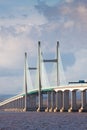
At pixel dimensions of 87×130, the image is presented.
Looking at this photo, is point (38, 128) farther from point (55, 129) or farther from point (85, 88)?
point (85, 88)

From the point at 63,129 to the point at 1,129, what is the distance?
34.6 ft

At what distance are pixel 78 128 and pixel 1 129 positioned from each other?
13860mm

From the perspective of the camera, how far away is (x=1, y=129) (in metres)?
123

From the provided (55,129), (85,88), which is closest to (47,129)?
(55,129)

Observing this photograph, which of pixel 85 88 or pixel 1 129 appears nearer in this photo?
pixel 1 129

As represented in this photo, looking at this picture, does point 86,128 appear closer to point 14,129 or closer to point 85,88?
point 14,129

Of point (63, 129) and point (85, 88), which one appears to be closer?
point (63, 129)

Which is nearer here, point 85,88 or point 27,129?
point 27,129

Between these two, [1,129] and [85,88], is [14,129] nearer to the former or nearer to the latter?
[1,129]

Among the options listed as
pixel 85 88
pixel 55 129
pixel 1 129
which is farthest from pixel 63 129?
pixel 85 88

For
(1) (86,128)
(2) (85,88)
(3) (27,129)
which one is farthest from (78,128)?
(2) (85,88)

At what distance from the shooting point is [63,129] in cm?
12506

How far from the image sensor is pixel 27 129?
4926 inches

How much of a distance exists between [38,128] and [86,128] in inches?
329
